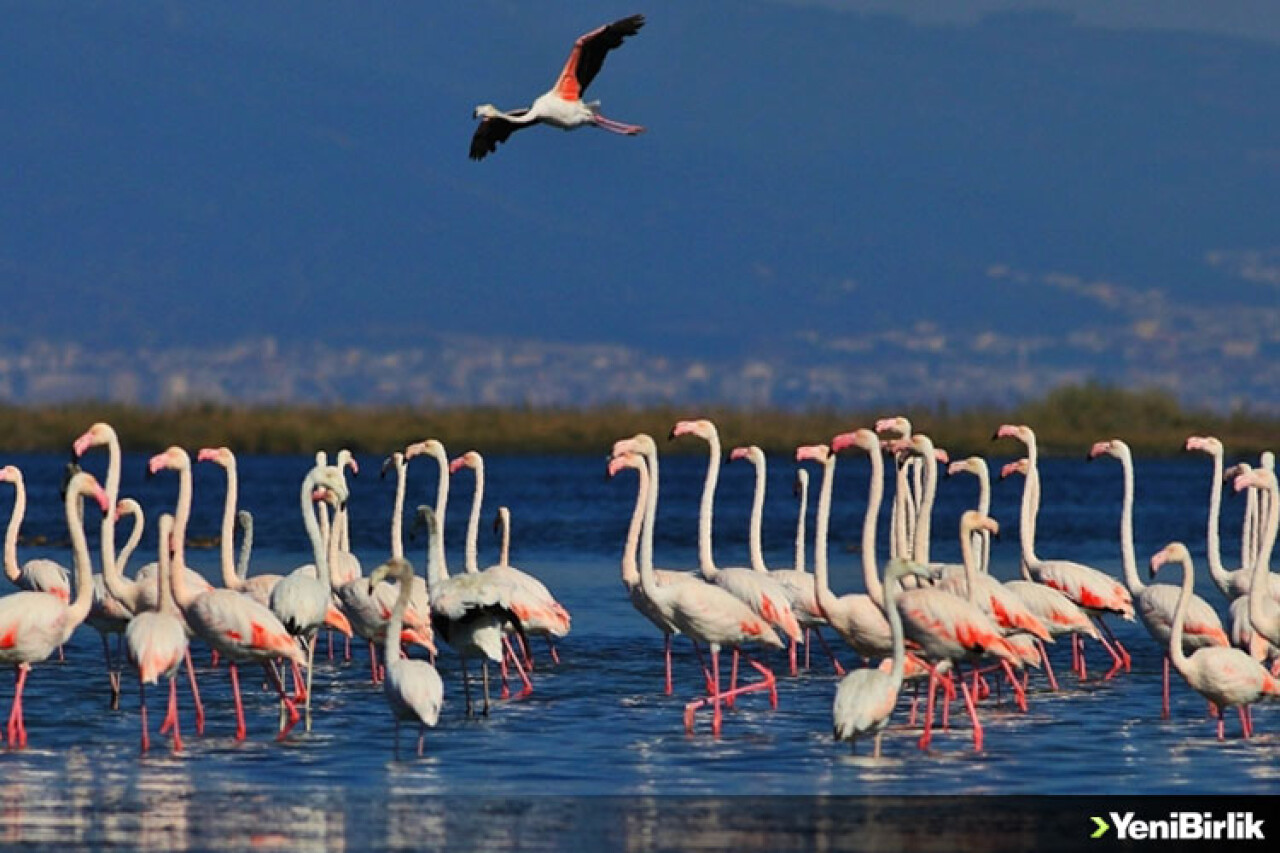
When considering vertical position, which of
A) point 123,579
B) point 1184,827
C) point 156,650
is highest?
point 123,579

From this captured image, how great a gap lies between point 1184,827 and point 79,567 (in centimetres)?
626

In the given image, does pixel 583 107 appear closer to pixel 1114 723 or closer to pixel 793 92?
pixel 1114 723

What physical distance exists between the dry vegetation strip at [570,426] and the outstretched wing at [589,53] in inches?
1170

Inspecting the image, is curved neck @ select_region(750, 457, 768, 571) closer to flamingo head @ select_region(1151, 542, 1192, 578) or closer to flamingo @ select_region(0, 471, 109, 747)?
flamingo head @ select_region(1151, 542, 1192, 578)

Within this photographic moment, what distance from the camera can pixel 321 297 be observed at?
128 m

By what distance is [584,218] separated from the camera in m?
145

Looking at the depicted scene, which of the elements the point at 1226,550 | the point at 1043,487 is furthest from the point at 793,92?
the point at 1226,550

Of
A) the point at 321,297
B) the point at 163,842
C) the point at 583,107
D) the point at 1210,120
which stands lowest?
the point at 163,842

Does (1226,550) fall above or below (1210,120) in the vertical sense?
below

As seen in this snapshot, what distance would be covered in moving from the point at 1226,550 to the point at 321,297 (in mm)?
100185

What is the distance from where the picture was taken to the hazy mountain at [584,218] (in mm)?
128000

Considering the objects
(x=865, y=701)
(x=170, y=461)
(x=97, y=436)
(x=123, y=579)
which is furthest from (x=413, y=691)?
(x=97, y=436)

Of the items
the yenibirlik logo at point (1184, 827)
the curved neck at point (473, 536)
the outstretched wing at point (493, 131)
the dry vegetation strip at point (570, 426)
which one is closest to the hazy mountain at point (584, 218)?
the dry vegetation strip at point (570, 426)

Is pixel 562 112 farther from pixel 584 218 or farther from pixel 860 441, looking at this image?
pixel 584 218
